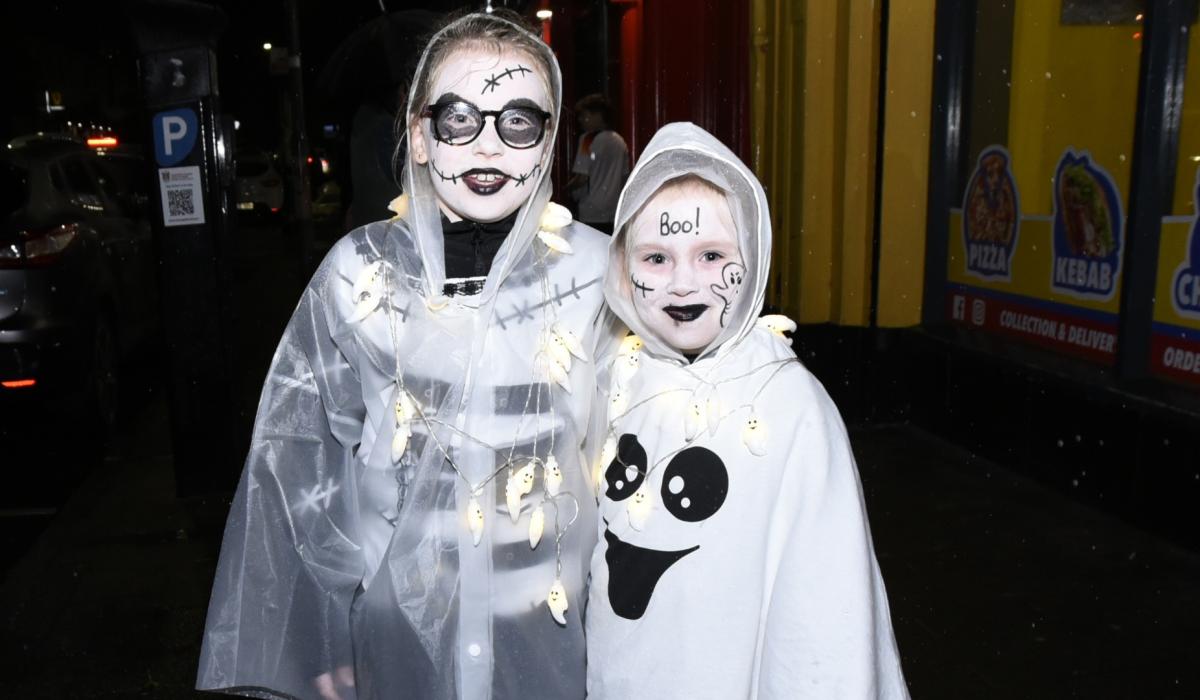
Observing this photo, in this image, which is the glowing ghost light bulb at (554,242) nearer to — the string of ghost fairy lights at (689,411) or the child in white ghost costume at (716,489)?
the child in white ghost costume at (716,489)

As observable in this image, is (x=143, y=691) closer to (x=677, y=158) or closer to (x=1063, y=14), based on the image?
(x=677, y=158)

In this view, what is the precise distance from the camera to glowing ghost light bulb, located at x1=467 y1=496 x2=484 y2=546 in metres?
2.20

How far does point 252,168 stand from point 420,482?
3025cm

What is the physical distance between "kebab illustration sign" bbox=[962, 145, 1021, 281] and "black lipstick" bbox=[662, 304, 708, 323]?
443 centimetres

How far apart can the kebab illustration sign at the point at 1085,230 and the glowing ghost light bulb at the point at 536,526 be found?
13.4 ft

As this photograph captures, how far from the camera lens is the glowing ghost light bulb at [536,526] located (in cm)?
222

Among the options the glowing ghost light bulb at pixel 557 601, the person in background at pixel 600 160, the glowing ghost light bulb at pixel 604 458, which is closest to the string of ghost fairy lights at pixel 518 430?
the glowing ghost light bulb at pixel 557 601

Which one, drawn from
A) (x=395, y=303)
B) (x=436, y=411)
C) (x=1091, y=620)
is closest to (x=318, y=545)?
(x=436, y=411)

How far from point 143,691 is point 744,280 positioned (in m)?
2.88

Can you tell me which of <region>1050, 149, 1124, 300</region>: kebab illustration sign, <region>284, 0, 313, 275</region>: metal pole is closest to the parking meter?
<region>1050, 149, 1124, 300</region>: kebab illustration sign

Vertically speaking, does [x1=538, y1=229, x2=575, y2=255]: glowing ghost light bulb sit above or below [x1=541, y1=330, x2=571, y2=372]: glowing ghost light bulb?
above

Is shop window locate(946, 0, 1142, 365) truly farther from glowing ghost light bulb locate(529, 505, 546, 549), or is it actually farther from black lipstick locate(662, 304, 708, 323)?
glowing ghost light bulb locate(529, 505, 546, 549)

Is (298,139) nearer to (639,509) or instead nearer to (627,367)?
(627,367)

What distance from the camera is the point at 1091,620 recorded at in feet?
13.6
